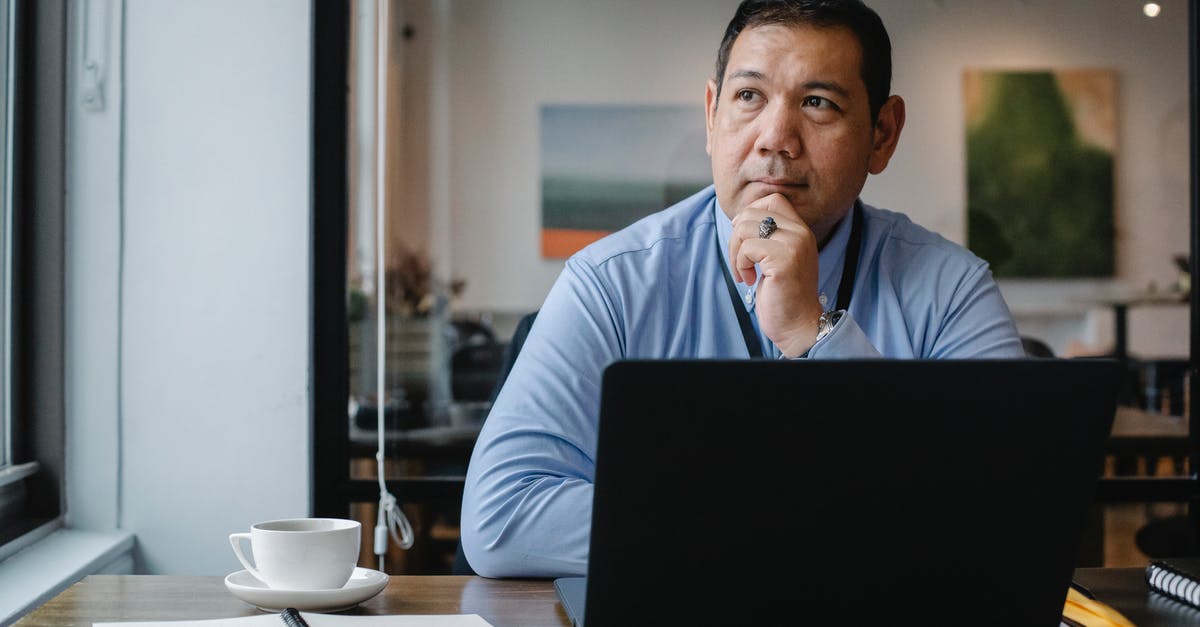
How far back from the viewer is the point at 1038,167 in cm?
258

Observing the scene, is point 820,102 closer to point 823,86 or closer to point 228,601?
point 823,86

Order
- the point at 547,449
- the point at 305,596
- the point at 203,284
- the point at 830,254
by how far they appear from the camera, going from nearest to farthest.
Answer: the point at 305,596 < the point at 547,449 < the point at 830,254 < the point at 203,284

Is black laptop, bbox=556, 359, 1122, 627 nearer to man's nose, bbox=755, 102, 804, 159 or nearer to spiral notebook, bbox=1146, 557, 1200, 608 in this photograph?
spiral notebook, bbox=1146, 557, 1200, 608

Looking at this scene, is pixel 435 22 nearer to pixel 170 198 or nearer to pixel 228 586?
pixel 170 198

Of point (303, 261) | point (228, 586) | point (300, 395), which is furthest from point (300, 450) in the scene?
point (228, 586)

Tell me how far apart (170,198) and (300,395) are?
1.64ft

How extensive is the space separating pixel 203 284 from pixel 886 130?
4.75ft

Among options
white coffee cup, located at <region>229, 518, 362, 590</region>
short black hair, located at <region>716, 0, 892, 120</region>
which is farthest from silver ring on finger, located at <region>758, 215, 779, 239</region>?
white coffee cup, located at <region>229, 518, 362, 590</region>

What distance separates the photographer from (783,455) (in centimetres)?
72

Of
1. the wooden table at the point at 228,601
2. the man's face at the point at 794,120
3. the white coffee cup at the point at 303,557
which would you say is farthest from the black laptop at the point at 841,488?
the man's face at the point at 794,120

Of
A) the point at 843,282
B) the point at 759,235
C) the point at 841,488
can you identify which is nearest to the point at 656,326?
the point at 759,235

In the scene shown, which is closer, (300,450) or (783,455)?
(783,455)

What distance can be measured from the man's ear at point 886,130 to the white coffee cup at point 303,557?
1042mm

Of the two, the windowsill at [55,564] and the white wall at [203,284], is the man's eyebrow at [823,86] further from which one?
the windowsill at [55,564]
